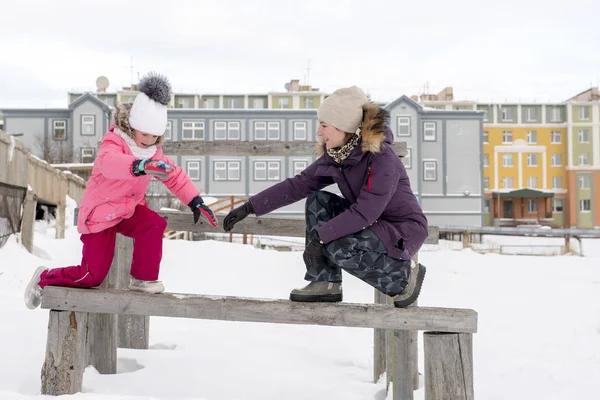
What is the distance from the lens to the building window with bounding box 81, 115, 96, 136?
1549 inches

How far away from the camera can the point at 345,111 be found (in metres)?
2.75

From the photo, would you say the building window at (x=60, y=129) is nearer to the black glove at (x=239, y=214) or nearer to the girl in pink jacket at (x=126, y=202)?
the girl in pink jacket at (x=126, y=202)

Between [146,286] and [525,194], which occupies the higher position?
[525,194]

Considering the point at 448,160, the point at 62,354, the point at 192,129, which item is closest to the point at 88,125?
the point at 192,129

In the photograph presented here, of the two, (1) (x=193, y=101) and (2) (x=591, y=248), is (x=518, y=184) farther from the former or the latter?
(1) (x=193, y=101)

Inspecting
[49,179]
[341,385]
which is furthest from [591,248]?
[341,385]

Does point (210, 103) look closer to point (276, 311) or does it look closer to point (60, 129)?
point (60, 129)

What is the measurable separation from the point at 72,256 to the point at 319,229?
8738 millimetres

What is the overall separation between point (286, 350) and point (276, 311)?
2047mm

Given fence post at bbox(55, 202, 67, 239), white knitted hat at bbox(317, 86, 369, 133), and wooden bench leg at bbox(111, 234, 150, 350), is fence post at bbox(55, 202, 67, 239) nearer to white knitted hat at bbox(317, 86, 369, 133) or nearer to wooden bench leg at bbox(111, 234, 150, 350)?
wooden bench leg at bbox(111, 234, 150, 350)

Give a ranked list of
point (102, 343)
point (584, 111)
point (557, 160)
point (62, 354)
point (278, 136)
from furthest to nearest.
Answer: point (557, 160)
point (584, 111)
point (278, 136)
point (102, 343)
point (62, 354)

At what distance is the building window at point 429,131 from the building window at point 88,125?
23.1 metres

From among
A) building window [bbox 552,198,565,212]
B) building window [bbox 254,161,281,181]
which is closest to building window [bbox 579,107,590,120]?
building window [bbox 552,198,565,212]

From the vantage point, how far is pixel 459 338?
254 cm
